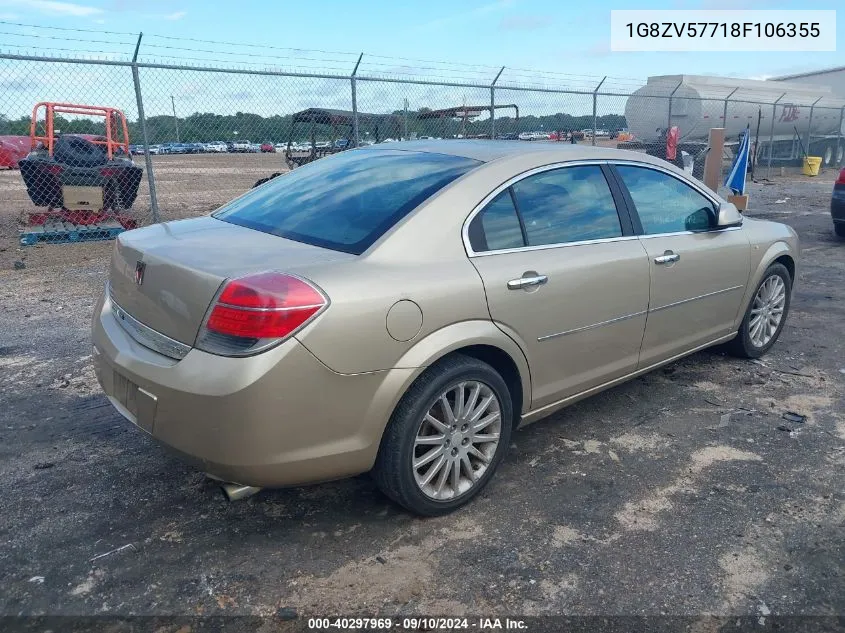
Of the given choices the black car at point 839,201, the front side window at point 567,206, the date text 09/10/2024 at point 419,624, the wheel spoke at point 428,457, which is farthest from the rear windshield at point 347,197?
the black car at point 839,201

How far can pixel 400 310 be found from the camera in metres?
2.46

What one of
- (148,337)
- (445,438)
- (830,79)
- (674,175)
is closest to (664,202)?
(674,175)

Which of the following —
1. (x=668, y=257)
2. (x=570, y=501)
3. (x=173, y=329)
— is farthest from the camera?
(x=668, y=257)

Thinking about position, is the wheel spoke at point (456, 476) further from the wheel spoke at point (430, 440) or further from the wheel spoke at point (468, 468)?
the wheel spoke at point (430, 440)

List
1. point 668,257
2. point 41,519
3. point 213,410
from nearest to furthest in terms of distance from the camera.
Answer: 1. point 213,410
2. point 41,519
3. point 668,257

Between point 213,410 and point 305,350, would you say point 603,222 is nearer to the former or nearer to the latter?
point 305,350

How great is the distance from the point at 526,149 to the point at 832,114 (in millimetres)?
30700

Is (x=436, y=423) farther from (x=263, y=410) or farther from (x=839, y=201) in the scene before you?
(x=839, y=201)

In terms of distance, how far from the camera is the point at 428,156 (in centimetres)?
332

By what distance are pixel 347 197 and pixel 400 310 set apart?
80 centimetres

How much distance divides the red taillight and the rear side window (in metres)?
0.84

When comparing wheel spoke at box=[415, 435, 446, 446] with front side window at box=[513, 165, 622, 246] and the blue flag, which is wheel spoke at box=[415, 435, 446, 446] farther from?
the blue flag

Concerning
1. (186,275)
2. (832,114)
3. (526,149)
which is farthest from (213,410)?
(832,114)

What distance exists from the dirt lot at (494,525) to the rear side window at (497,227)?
1.13m
